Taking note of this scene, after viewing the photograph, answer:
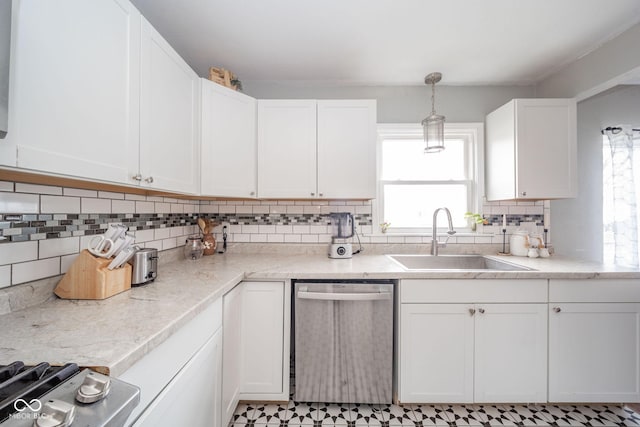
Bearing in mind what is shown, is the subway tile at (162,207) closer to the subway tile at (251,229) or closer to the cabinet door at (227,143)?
the cabinet door at (227,143)

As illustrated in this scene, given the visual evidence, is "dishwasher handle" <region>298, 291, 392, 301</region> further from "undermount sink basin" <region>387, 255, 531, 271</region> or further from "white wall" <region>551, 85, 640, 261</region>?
"white wall" <region>551, 85, 640, 261</region>

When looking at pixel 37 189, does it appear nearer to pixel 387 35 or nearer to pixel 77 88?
pixel 77 88

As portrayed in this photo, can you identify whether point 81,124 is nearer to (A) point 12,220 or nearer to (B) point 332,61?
(A) point 12,220

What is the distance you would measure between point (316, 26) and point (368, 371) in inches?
87.1

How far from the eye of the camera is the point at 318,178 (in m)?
1.93

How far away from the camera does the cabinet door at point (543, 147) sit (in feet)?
6.25

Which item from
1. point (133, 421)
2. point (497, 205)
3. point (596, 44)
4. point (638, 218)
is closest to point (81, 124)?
point (133, 421)

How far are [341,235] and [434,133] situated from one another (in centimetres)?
109

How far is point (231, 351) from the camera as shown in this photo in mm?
1379

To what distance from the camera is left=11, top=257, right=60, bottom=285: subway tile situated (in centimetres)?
91

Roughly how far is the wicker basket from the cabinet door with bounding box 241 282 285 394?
1.43 metres

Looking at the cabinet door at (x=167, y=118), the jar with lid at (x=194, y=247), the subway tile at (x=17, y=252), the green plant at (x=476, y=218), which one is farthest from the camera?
the green plant at (x=476, y=218)

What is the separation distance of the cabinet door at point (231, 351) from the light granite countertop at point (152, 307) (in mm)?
114

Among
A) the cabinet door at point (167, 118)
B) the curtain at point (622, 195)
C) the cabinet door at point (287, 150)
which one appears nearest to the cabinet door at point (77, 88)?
the cabinet door at point (167, 118)
